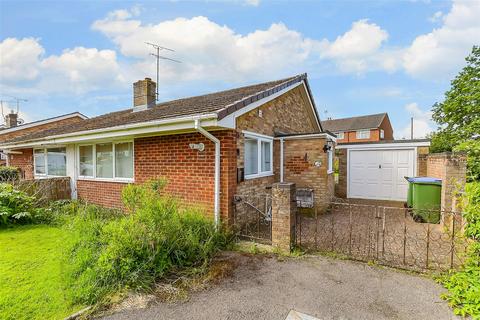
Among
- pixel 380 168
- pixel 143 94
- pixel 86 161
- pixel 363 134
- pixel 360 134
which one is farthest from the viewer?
pixel 360 134

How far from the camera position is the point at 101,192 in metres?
8.91

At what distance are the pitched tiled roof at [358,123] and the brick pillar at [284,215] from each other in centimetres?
3558

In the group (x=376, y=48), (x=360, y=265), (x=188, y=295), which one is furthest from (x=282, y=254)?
(x=376, y=48)

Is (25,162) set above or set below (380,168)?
above

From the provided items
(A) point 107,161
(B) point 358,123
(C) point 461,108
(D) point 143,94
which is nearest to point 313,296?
(A) point 107,161

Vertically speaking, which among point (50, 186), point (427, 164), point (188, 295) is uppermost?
point (427, 164)

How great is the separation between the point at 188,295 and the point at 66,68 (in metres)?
15.3

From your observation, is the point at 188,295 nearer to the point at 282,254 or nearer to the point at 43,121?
the point at 282,254

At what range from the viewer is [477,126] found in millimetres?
14914

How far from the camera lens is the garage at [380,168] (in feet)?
36.7

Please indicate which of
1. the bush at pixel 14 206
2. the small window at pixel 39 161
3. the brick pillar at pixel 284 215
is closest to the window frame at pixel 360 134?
the brick pillar at pixel 284 215

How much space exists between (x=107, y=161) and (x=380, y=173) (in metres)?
12.5

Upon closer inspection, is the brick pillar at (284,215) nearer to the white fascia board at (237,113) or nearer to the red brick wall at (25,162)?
the white fascia board at (237,113)

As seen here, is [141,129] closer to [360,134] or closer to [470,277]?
[470,277]
